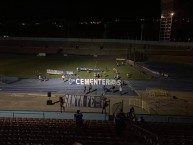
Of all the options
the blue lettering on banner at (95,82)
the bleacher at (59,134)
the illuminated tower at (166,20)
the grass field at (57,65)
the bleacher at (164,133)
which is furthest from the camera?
the illuminated tower at (166,20)

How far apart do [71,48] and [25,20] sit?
1574cm

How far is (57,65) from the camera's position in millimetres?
58594

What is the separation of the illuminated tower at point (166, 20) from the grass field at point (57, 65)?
1010 cm

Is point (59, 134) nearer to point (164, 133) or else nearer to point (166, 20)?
point (164, 133)

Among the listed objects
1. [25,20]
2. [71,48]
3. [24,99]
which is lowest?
[24,99]

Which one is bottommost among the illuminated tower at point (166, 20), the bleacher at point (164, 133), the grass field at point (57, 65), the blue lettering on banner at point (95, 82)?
the bleacher at point (164, 133)

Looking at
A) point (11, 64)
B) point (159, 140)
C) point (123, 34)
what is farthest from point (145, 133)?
point (123, 34)

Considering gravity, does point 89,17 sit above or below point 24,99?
above

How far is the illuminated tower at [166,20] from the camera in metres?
62.0

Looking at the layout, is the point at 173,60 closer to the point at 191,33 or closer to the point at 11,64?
the point at 191,33

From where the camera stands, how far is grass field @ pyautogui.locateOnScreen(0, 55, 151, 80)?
5016 centimetres

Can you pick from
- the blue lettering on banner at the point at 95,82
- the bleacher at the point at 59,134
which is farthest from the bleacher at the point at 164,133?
the blue lettering on banner at the point at 95,82

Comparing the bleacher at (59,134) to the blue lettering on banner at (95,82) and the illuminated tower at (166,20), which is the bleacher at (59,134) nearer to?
the blue lettering on banner at (95,82)

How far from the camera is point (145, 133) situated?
18891 millimetres
